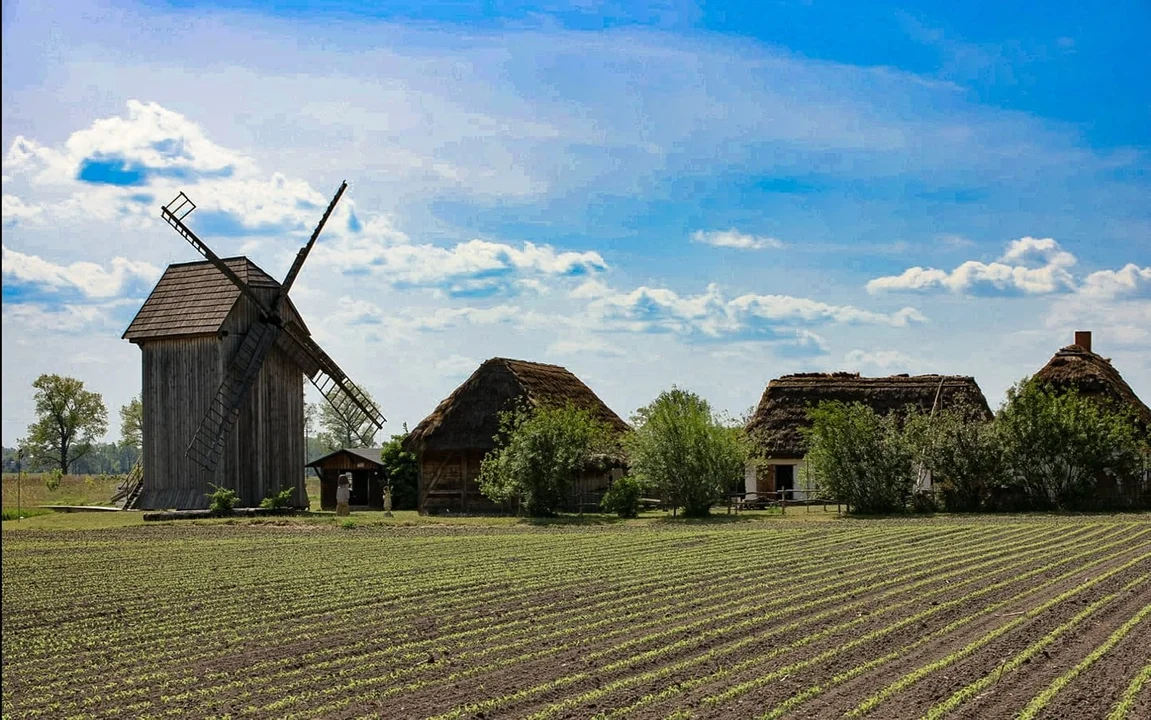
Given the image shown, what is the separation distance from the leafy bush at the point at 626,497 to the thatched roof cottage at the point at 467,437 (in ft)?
9.86

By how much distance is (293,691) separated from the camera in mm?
9914

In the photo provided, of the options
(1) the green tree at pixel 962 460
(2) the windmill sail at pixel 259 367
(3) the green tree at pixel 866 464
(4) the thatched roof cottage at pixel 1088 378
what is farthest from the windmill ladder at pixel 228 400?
(4) the thatched roof cottage at pixel 1088 378

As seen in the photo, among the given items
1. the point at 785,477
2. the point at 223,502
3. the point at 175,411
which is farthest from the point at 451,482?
the point at 785,477

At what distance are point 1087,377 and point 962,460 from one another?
9.21 meters

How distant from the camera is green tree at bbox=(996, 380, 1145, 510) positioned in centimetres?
3456

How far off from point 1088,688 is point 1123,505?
28.1 metres

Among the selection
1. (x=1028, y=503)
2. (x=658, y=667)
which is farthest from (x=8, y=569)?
(x=1028, y=503)

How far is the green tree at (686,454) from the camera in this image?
34875 millimetres

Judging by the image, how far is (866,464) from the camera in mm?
35219

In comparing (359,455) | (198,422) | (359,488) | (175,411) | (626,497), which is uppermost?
(175,411)

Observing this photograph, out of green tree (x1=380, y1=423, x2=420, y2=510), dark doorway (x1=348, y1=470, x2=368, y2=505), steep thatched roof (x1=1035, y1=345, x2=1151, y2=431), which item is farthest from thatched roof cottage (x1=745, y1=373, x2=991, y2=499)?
dark doorway (x1=348, y1=470, x2=368, y2=505)

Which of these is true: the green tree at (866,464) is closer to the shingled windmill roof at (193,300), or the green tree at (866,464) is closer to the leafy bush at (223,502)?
the leafy bush at (223,502)

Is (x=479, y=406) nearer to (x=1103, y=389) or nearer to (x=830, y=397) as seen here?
(x=830, y=397)

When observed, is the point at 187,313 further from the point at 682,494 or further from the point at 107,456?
the point at 107,456
